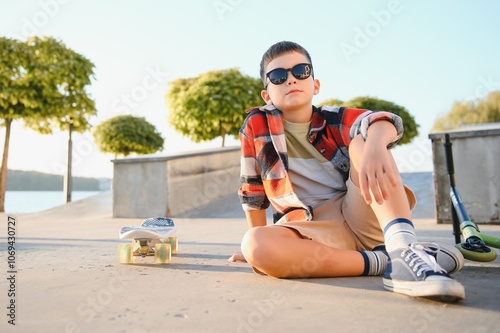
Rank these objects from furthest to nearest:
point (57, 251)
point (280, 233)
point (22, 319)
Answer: point (57, 251) → point (280, 233) → point (22, 319)

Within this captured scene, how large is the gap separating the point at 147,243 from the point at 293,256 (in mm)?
1034

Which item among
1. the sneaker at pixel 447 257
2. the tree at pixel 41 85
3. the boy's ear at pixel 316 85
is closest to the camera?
the sneaker at pixel 447 257

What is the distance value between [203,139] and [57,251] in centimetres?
1084

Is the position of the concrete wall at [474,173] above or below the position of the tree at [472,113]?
below

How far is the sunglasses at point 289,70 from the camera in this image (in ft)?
6.23

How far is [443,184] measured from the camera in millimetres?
4988

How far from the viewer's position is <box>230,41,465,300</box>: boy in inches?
54.5

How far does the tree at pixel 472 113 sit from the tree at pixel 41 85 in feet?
60.1

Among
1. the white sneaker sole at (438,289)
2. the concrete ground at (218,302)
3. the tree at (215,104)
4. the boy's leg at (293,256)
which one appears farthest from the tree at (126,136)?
the white sneaker sole at (438,289)

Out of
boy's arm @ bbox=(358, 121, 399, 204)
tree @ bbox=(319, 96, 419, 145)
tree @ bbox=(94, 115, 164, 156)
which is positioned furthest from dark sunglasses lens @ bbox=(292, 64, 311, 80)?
tree @ bbox=(319, 96, 419, 145)

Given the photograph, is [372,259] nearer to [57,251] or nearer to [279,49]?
[279,49]

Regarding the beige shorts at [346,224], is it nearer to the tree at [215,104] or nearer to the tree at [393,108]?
the tree at [215,104]

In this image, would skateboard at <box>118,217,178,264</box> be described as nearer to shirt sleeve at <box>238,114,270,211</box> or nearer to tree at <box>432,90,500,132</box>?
shirt sleeve at <box>238,114,270,211</box>

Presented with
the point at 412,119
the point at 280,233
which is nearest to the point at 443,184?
the point at 280,233
